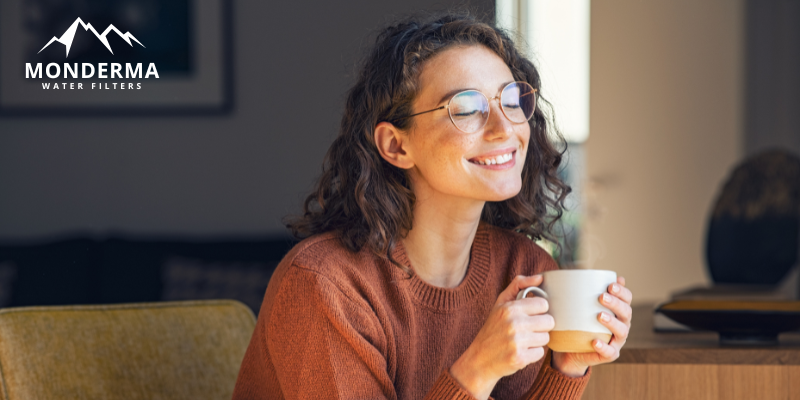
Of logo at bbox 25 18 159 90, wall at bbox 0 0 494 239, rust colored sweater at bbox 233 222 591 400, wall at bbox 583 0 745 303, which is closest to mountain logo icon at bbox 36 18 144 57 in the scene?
logo at bbox 25 18 159 90

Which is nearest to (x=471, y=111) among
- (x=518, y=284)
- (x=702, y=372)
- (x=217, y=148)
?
(x=518, y=284)

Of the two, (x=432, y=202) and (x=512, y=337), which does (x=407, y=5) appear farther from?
(x=512, y=337)

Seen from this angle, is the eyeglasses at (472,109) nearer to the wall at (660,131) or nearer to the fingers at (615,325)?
the fingers at (615,325)

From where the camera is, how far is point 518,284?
1.00m

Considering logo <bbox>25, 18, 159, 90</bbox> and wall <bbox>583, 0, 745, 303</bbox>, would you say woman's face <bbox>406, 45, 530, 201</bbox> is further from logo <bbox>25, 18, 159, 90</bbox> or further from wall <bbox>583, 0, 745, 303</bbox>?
wall <bbox>583, 0, 745, 303</bbox>

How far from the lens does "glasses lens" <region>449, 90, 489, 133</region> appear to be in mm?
1133

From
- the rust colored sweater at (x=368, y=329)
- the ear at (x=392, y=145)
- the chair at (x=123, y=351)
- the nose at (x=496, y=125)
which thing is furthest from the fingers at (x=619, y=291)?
the chair at (x=123, y=351)

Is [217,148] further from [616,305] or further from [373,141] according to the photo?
[616,305]

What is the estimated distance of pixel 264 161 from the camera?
75.0 inches

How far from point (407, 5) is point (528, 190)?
1.96 feet

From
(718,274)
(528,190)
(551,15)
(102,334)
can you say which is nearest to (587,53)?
(551,15)

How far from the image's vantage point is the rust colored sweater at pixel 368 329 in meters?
1.04

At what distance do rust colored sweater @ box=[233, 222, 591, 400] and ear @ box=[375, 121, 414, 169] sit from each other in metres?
0.15

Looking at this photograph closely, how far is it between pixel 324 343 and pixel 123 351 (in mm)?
430
